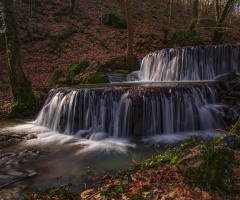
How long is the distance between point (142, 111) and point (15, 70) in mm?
6335

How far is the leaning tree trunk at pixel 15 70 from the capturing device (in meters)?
7.94

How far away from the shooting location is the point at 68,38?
58.2 ft

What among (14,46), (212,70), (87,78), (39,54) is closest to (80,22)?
(39,54)

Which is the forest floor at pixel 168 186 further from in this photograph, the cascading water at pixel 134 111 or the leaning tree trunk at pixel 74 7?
the leaning tree trunk at pixel 74 7

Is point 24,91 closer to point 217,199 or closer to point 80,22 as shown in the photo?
point 217,199

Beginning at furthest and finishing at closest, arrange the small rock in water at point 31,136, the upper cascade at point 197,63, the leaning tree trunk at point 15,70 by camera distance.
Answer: the upper cascade at point 197,63
the leaning tree trunk at point 15,70
the small rock in water at point 31,136

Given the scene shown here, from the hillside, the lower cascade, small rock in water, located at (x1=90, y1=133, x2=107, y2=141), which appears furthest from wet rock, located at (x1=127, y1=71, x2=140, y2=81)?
small rock in water, located at (x1=90, y1=133, x2=107, y2=141)

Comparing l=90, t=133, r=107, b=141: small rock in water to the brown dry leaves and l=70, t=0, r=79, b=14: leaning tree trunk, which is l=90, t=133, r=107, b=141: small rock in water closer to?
the brown dry leaves

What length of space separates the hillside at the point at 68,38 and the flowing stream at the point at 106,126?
14.2 feet

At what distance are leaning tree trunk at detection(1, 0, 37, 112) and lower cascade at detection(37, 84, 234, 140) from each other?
263cm

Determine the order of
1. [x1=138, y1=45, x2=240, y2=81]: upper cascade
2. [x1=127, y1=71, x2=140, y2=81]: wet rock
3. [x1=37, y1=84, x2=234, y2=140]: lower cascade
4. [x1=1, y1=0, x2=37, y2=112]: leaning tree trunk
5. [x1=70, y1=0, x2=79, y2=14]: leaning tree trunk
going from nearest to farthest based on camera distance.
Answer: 1. [x1=37, y1=84, x2=234, y2=140]: lower cascade
2. [x1=1, y1=0, x2=37, y2=112]: leaning tree trunk
3. [x1=138, y1=45, x2=240, y2=81]: upper cascade
4. [x1=127, y1=71, x2=140, y2=81]: wet rock
5. [x1=70, y1=0, x2=79, y2=14]: leaning tree trunk

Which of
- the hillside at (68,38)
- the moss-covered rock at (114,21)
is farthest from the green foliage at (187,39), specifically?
the moss-covered rock at (114,21)

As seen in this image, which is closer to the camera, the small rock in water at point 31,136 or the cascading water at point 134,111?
the small rock in water at point 31,136

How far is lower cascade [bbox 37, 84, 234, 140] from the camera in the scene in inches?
270
